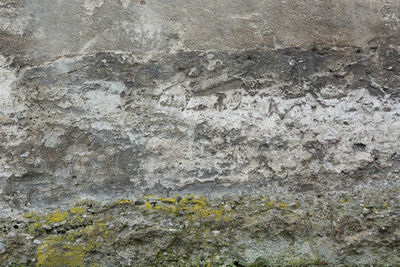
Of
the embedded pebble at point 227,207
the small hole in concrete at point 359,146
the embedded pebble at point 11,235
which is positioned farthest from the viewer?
the small hole in concrete at point 359,146

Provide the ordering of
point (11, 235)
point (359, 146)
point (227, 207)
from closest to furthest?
point (11, 235) < point (227, 207) < point (359, 146)

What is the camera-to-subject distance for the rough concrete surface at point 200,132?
229 cm

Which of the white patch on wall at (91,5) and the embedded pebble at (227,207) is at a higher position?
the white patch on wall at (91,5)

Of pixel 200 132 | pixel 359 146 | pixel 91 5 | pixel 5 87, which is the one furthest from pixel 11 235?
pixel 359 146

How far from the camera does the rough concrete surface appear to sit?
7.50 ft

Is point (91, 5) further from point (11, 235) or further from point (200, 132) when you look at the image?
point (11, 235)

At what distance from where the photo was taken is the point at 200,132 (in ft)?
8.05

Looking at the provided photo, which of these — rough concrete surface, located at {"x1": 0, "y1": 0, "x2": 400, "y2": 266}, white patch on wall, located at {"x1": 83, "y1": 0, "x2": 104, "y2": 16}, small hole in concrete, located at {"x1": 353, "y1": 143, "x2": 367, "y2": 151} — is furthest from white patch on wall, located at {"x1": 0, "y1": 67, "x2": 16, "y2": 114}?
small hole in concrete, located at {"x1": 353, "y1": 143, "x2": 367, "y2": 151}

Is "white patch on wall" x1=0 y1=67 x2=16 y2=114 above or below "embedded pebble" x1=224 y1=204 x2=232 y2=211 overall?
above

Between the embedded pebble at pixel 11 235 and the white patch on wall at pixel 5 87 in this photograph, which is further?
the white patch on wall at pixel 5 87

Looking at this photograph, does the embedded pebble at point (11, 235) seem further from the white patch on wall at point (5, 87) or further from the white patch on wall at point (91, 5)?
the white patch on wall at point (91, 5)

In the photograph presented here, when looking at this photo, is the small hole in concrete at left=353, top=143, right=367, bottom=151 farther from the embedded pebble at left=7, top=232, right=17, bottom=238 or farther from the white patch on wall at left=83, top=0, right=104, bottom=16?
the embedded pebble at left=7, top=232, right=17, bottom=238

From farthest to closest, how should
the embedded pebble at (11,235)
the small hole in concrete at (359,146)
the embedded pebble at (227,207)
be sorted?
the small hole in concrete at (359,146) < the embedded pebble at (227,207) < the embedded pebble at (11,235)

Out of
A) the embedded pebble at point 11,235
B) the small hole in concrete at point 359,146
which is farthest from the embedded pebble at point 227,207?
the embedded pebble at point 11,235
